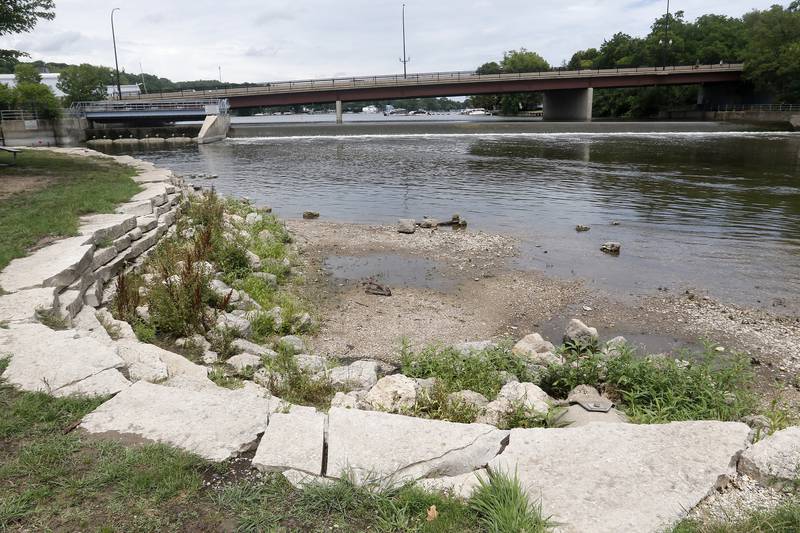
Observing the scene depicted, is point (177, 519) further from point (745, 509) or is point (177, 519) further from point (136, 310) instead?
point (136, 310)

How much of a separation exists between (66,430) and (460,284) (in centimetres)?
874

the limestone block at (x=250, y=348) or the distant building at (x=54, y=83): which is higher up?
the distant building at (x=54, y=83)

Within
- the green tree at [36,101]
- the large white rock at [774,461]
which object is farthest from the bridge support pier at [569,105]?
the large white rock at [774,461]

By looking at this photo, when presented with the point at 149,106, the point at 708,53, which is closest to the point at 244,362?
the point at 149,106

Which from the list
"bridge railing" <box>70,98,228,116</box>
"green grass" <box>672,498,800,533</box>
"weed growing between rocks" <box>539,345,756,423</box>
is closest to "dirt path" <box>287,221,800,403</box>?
"weed growing between rocks" <box>539,345,756,423</box>

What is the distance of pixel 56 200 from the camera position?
12047 mm

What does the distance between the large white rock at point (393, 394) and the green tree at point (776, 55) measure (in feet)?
267

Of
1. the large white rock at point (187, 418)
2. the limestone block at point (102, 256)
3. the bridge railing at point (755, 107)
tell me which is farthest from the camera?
the bridge railing at point (755, 107)

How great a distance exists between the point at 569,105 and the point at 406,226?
72175mm

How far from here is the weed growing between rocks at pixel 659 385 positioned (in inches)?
215

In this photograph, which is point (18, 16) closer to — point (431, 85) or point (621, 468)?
point (621, 468)

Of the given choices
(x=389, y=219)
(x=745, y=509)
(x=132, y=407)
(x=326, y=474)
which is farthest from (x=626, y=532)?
(x=389, y=219)

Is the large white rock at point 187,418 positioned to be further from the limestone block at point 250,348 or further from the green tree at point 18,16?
the green tree at point 18,16

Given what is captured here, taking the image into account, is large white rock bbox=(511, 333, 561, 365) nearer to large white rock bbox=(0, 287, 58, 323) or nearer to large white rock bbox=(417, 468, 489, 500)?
large white rock bbox=(417, 468, 489, 500)
